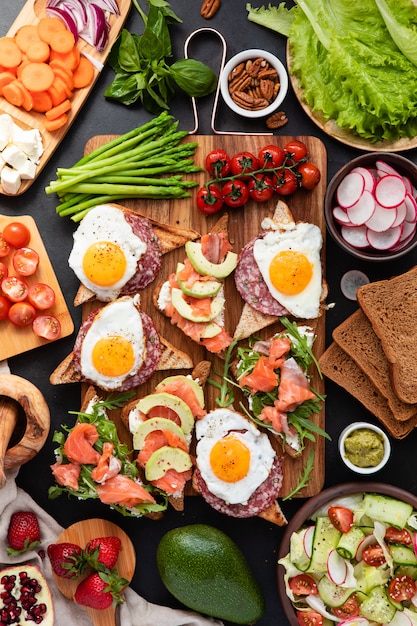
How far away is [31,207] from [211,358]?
1992 mm

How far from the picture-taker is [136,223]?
5324 mm

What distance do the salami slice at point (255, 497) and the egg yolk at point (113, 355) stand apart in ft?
3.43

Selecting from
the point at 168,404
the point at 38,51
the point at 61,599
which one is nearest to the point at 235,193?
the point at 168,404

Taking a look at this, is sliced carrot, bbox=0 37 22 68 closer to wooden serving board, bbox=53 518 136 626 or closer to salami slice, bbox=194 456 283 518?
salami slice, bbox=194 456 283 518

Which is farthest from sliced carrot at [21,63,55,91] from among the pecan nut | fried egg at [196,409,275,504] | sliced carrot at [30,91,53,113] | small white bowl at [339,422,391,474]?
small white bowl at [339,422,391,474]

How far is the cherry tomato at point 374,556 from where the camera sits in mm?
5074

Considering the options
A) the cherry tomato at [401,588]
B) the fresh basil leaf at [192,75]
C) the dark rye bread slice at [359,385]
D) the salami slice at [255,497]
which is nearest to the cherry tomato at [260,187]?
the fresh basil leaf at [192,75]

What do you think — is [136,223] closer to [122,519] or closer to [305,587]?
[122,519]

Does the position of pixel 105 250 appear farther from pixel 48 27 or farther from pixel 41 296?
pixel 48 27

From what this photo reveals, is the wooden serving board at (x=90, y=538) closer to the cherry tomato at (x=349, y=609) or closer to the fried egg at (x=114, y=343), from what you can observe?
the fried egg at (x=114, y=343)

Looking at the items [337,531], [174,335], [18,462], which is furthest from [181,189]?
[337,531]

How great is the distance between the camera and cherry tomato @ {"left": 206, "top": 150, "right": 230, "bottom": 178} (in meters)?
5.28

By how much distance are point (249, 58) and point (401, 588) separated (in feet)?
14.2

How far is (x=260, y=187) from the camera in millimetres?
5285
